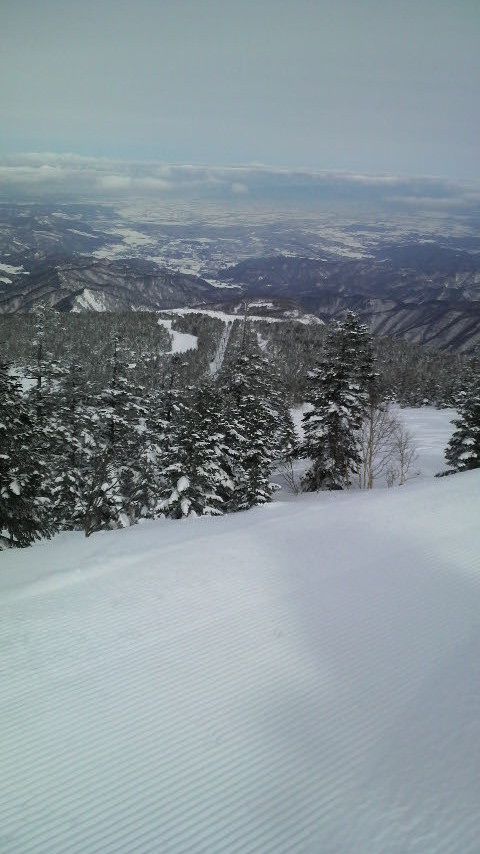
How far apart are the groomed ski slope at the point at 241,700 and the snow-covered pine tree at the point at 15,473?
150 inches

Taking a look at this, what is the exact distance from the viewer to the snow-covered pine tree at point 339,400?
22.7 m

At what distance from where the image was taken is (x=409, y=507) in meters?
16.4

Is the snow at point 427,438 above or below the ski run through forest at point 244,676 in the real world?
below

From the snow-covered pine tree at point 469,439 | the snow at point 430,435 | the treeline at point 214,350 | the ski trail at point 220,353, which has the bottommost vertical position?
the ski trail at point 220,353

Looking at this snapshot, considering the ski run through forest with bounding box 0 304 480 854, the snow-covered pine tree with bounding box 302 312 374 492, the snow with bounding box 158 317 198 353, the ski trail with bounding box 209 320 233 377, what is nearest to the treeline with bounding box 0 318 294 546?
the ski run through forest with bounding box 0 304 480 854

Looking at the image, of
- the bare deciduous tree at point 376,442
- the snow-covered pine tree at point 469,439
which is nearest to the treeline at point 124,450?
the bare deciduous tree at point 376,442

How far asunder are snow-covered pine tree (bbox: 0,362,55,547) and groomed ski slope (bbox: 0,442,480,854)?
380cm

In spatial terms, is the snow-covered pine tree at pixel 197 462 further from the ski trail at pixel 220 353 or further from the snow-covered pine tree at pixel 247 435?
the ski trail at pixel 220 353

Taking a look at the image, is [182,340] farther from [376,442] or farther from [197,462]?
[197,462]

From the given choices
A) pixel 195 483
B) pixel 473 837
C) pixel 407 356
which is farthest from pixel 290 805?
pixel 407 356

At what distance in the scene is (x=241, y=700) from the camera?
7.07 m

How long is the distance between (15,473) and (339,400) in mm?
15391

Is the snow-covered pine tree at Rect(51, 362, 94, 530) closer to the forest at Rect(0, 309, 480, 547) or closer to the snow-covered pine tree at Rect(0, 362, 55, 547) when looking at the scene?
the forest at Rect(0, 309, 480, 547)

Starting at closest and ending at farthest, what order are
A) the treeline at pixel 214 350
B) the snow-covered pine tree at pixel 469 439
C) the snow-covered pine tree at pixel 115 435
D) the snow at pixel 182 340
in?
the snow-covered pine tree at pixel 115 435 < the snow-covered pine tree at pixel 469 439 < the treeline at pixel 214 350 < the snow at pixel 182 340
